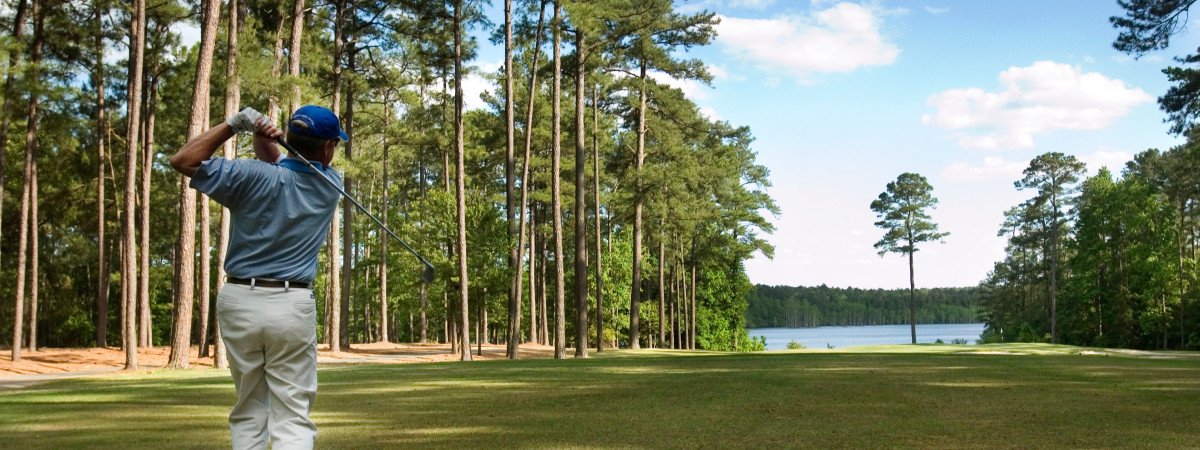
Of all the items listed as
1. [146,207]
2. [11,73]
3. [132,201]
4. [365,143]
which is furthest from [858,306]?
[11,73]

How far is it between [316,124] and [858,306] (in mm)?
197151

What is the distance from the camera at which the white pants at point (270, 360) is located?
12.3 ft

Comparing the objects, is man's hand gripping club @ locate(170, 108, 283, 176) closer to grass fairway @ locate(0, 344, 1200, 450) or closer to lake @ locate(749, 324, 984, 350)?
grass fairway @ locate(0, 344, 1200, 450)

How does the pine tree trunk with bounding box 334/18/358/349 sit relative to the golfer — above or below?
above

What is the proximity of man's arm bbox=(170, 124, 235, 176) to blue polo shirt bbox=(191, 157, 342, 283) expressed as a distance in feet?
0.12

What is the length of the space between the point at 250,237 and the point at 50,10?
25.8 meters

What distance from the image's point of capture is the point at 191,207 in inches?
759

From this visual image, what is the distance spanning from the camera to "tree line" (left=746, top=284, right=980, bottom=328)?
18100 cm

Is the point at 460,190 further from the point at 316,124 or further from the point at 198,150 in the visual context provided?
the point at 198,150

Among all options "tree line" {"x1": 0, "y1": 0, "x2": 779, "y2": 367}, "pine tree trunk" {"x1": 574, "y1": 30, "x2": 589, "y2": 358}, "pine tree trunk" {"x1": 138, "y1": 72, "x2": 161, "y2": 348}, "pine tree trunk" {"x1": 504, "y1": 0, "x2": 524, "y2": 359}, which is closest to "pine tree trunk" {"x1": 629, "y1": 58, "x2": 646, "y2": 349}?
"tree line" {"x1": 0, "y1": 0, "x2": 779, "y2": 367}

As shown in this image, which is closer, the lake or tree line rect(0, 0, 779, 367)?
tree line rect(0, 0, 779, 367)

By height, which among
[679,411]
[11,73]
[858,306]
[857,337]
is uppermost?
[11,73]

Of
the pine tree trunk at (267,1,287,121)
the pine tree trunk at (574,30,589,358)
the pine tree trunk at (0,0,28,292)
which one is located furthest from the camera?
the pine tree trunk at (574,30,589,358)

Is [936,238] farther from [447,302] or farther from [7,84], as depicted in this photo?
[7,84]
